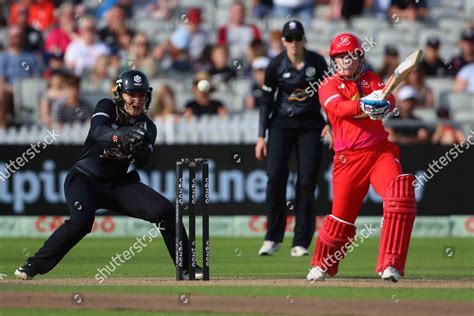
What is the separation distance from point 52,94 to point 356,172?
399 inches

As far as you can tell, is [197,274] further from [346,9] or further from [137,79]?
[346,9]

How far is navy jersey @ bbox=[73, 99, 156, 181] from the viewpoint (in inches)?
424

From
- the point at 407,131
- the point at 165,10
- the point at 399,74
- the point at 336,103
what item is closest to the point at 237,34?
the point at 165,10

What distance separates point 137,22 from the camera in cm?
2367

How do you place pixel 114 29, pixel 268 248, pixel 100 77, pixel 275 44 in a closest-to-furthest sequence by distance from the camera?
pixel 268 248 → pixel 275 44 → pixel 100 77 → pixel 114 29

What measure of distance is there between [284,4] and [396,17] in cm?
199

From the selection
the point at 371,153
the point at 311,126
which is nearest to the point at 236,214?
the point at 311,126

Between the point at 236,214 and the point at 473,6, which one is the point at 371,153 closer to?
the point at 236,214

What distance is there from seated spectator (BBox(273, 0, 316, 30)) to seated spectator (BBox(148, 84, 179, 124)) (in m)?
3.98

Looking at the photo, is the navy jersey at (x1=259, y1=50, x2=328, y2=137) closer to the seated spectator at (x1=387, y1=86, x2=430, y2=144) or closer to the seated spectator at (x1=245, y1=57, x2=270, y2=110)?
the seated spectator at (x1=387, y1=86, x2=430, y2=144)

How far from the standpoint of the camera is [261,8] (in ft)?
77.2

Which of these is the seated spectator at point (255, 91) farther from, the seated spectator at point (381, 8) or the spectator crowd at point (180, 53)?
the seated spectator at point (381, 8)

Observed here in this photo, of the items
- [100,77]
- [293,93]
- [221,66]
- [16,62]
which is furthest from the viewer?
[16,62]

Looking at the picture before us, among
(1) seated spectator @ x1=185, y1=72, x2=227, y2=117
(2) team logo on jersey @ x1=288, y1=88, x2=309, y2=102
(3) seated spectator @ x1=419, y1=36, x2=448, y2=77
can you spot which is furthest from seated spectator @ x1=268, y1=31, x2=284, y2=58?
(2) team logo on jersey @ x1=288, y1=88, x2=309, y2=102
